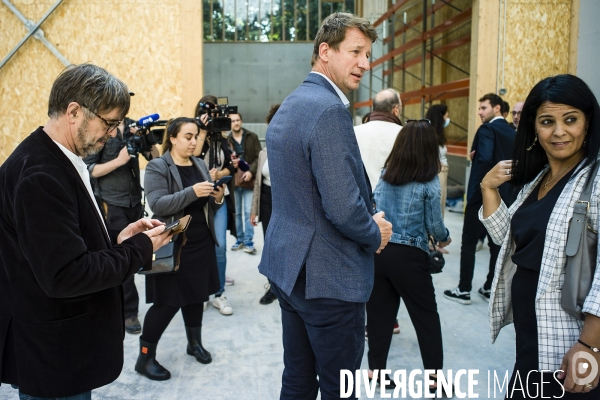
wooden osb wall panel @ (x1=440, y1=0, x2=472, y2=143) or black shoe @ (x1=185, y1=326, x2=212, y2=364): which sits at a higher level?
wooden osb wall panel @ (x1=440, y1=0, x2=472, y2=143)

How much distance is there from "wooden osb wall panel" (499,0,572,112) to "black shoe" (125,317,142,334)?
6.44 m

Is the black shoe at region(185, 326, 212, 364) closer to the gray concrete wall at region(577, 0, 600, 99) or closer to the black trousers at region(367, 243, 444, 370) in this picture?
the black trousers at region(367, 243, 444, 370)

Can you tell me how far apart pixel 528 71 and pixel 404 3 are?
6126mm

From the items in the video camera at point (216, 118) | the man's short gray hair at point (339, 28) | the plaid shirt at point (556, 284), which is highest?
the man's short gray hair at point (339, 28)

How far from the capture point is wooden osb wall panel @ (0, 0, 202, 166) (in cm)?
740

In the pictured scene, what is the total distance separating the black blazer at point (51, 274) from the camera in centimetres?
168

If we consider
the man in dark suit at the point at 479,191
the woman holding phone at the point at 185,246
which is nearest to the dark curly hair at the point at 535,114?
the woman holding phone at the point at 185,246

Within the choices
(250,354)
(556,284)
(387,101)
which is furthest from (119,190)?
(556,284)

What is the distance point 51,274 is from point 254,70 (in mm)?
22930

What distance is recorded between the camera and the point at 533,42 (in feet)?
26.5

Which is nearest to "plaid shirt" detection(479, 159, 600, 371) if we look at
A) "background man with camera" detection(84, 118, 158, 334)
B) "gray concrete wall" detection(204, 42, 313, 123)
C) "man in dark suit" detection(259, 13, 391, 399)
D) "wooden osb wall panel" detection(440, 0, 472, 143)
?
"man in dark suit" detection(259, 13, 391, 399)

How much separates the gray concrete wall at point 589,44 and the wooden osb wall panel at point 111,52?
5754 millimetres

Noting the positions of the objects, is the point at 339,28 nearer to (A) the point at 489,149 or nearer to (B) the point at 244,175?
(A) the point at 489,149

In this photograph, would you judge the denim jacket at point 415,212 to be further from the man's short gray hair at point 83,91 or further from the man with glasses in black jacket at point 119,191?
the man with glasses in black jacket at point 119,191
